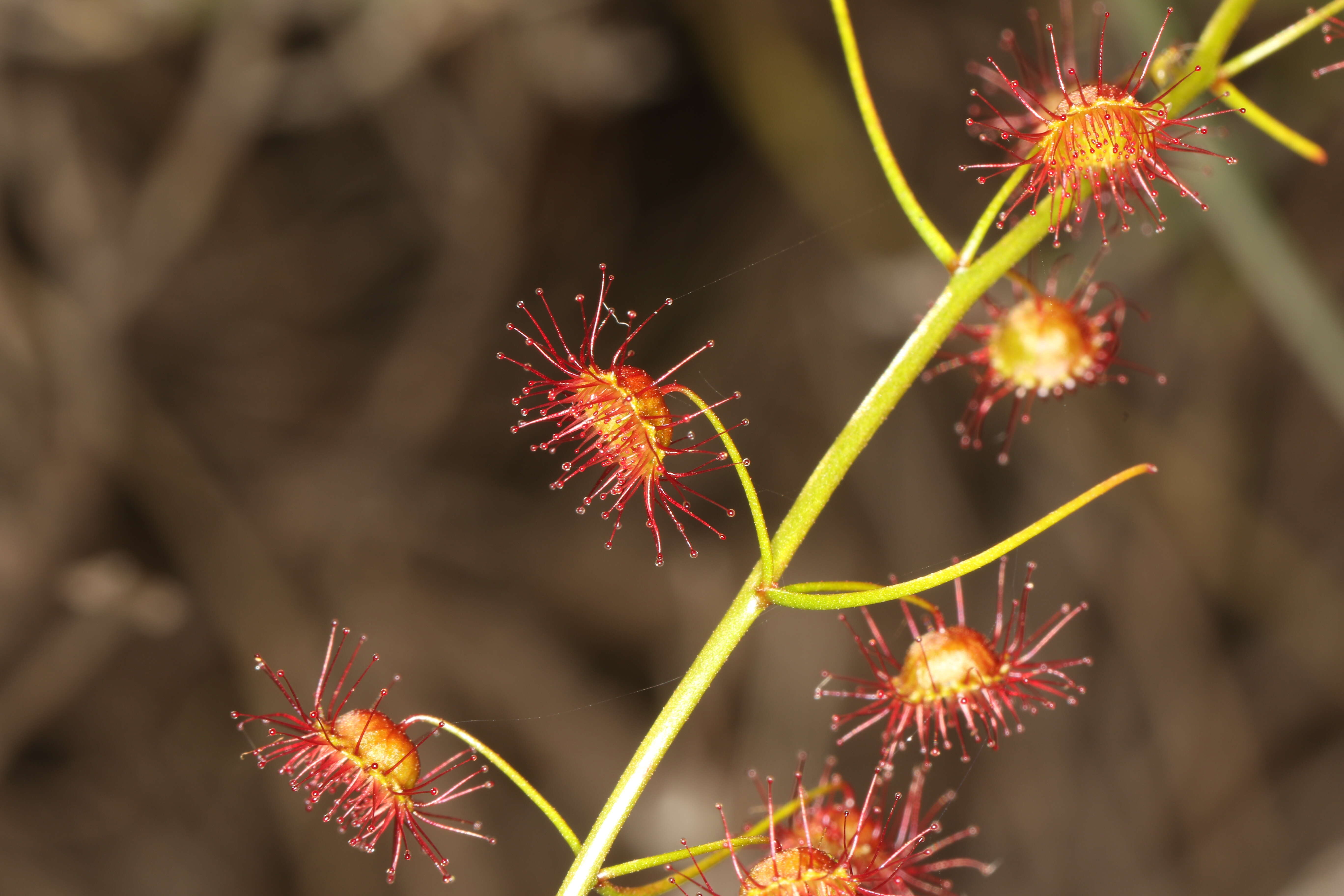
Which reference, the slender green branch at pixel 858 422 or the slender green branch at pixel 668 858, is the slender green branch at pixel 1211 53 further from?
the slender green branch at pixel 668 858

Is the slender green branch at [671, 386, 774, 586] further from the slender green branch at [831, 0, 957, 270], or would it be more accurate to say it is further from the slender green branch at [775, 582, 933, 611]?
the slender green branch at [831, 0, 957, 270]

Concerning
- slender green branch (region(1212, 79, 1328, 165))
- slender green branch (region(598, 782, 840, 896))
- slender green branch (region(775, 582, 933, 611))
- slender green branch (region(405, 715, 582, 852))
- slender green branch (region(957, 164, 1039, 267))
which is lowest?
slender green branch (region(598, 782, 840, 896))

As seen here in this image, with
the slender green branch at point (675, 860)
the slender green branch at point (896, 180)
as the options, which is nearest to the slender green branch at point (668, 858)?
the slender green branch at point (675, 860)

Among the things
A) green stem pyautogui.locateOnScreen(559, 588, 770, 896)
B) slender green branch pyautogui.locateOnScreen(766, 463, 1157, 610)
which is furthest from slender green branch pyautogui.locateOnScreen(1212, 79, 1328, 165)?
green stem pyautogui.locateOnScreen(559, 588, 770, 896)

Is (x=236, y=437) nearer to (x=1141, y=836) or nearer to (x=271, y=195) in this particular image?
(x=271, y=195)

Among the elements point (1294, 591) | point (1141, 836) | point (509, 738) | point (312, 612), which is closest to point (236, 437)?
point (312, 612)

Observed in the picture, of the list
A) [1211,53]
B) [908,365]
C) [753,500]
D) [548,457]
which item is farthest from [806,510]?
[548,457]
